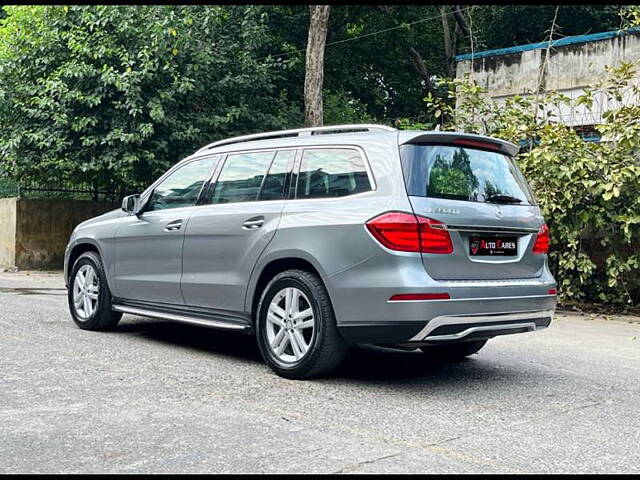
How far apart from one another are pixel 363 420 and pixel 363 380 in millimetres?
1256

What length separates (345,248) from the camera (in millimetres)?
5828

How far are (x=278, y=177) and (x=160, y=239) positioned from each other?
151 cm

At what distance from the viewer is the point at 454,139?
20.2 ft

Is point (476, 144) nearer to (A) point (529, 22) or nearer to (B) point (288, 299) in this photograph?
(B) point (288, 299)

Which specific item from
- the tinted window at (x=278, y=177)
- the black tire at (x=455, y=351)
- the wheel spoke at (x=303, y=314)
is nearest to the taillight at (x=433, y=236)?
the wheel spoke at (x=303, y=314)

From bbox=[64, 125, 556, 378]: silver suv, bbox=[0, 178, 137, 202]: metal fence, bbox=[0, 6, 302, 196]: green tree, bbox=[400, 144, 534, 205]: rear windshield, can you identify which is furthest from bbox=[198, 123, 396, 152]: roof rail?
bbox=[0, 178, 137, 202]: metal fence

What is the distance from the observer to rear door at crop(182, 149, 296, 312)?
21.5ft

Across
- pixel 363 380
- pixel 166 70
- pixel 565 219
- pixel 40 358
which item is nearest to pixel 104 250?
pixel 40 358

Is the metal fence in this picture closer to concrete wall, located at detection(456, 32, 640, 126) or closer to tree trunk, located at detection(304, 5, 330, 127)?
tree trunk, located at detection(304, 5, 330, 127)

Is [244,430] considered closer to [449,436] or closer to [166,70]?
[449,436]

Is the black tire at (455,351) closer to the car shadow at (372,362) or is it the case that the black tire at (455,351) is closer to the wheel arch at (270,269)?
the car shadow at (372,362)

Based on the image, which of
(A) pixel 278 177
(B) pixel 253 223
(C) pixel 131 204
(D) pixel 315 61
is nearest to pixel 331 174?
(A) pixel 278 177

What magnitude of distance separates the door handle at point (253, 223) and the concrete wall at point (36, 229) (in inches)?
537

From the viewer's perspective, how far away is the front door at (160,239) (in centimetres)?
740
